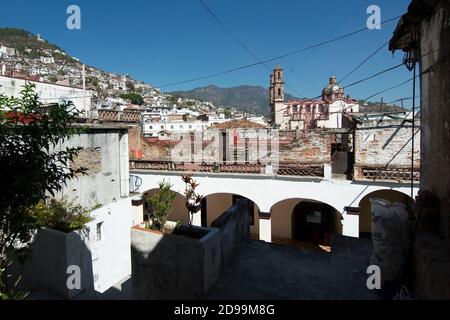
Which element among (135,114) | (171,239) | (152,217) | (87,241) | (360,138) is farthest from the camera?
(135,114)

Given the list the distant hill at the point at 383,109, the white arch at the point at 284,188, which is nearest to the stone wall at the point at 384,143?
the white arch at the point at 284,188

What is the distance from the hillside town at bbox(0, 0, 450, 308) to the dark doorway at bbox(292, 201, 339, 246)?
0.17ft

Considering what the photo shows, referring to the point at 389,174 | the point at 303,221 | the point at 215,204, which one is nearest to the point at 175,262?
the point at 389,174

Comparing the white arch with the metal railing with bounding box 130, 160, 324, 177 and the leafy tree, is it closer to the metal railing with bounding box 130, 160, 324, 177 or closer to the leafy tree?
the metal railing with bounding box 130, 160, 324, 177

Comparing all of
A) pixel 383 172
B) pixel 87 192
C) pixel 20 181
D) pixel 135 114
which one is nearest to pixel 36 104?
pixel 20 181

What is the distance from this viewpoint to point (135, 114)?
1939 cm

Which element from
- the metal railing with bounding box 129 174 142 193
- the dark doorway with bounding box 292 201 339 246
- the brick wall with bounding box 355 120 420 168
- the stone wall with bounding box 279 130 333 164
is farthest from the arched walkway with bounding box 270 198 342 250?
the metal railing with bounding box 129 174 142 193

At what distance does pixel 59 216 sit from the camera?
782 cm

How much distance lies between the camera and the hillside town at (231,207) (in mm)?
3596

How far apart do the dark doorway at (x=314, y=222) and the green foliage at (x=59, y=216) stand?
10.5 m

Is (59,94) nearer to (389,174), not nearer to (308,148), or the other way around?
(308,148)

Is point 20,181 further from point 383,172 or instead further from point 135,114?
point 135,114

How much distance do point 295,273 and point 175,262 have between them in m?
2.15
